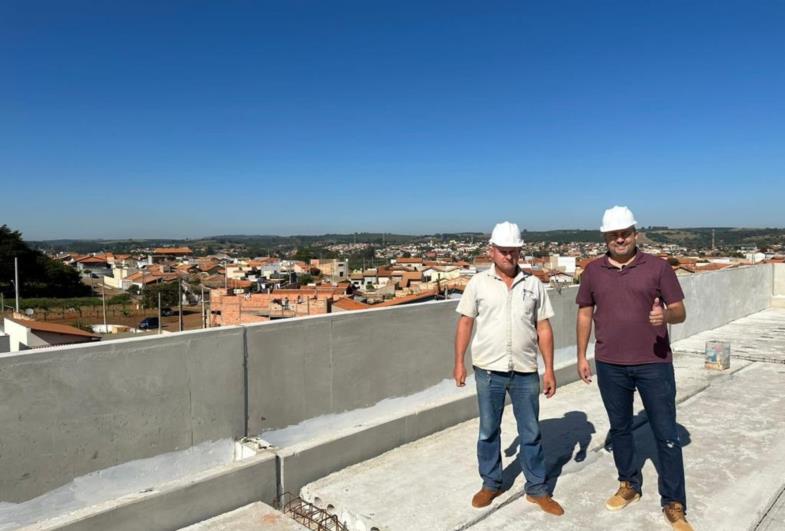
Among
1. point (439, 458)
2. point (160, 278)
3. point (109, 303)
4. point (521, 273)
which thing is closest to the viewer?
point (521, 273)

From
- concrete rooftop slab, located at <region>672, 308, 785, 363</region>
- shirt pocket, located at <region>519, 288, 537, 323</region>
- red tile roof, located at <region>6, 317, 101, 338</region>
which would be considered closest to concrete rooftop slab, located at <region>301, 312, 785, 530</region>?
shirt pocket, located at <region>519, 288, 537, 323</region>

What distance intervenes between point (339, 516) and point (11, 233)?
75.2 m

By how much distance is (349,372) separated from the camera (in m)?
4.07

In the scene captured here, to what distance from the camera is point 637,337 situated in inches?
116

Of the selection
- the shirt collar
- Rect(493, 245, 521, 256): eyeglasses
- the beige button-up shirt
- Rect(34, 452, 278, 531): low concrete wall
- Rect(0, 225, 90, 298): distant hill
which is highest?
Rect(493, 245, 521, 256): eyeglasses

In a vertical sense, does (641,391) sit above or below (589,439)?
above

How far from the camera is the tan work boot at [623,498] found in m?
3.16

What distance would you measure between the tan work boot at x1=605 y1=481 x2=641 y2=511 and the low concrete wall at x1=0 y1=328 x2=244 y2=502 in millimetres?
2237

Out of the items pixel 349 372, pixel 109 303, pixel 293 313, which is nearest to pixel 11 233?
pixel 109 303

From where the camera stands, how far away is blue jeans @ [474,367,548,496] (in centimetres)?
316

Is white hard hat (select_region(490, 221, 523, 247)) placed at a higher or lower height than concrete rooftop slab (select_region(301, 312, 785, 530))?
higher

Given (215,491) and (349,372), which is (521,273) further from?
(215,491)

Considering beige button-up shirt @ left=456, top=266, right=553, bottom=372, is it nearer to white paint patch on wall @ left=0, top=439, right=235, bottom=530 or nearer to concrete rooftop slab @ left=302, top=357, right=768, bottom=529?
concrete rooftop slab @ left=302, top=357, right=768, bottom=529

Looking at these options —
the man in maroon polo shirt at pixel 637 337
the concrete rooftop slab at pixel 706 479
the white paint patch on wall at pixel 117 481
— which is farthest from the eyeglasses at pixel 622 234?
the white paint patch on wall at pixel 117 481
